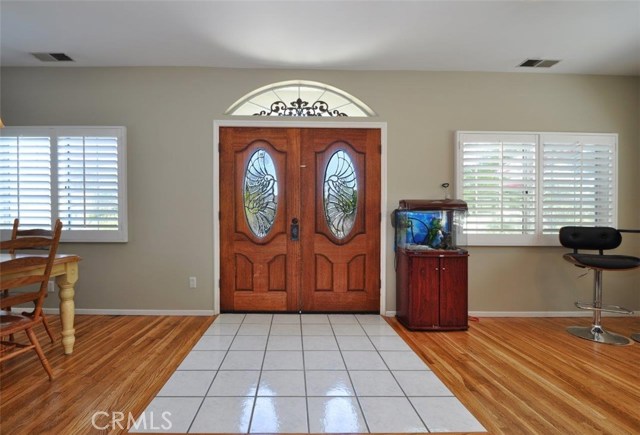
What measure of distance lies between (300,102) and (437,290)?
2622 millimetres

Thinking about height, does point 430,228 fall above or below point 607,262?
above

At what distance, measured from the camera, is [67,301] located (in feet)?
8.88

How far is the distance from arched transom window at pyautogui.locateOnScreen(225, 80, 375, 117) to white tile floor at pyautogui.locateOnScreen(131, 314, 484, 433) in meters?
2.47

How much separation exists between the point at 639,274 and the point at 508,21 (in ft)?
11.1

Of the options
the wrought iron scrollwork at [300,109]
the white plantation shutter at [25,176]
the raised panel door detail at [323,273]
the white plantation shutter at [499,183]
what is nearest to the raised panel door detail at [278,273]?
the raised panel door detail at [323,273]

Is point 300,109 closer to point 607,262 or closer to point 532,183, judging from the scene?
point 532,183

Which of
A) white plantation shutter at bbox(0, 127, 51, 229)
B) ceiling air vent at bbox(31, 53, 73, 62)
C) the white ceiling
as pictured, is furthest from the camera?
white plantation shutter at bbox(0, 127, 51, 229)

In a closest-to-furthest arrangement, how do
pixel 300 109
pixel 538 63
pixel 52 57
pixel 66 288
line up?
pixel 66 288 → pixel 52 57 → pixel 538 63 → pixel 300 109

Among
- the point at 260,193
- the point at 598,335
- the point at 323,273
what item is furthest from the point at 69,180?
the point at 598,335

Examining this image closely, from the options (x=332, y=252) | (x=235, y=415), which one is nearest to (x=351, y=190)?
(x=332, y=252)

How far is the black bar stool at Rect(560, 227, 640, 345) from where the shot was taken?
3.07m

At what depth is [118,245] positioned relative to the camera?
12.5 feet

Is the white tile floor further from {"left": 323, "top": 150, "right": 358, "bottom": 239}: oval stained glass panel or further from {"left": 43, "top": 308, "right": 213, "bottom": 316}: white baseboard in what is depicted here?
{"left": 323, "top": 150, "right": 358, "bottom": 239}: oval stained glass panel

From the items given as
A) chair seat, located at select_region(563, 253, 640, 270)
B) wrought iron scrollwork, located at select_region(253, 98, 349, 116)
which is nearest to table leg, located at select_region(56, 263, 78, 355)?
wrought iron scrollwork, located at select_region(253, 98, 349, 116)
